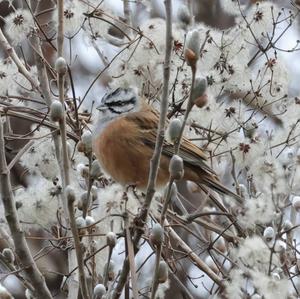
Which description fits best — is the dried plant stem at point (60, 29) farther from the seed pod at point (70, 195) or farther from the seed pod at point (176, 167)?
the seed pod at point (176, 167)

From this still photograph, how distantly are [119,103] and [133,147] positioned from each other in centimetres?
28

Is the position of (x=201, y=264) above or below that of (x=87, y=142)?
below

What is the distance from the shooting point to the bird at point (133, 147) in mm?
4477

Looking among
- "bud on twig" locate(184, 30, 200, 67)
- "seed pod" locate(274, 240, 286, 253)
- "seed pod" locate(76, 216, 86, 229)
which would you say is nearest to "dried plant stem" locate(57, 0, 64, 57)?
"seed pod" locate(76, 216, 86, 229)

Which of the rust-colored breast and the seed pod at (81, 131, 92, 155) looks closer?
the seed pod at (81, 131, 92, 155)

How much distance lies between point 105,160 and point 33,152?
389 millimetres

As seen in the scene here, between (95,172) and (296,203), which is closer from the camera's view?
(95,172)

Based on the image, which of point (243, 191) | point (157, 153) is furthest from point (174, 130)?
point (243, 191)

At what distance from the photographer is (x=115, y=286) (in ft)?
10.6

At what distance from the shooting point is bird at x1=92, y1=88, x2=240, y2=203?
4477mm

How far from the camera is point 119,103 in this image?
4.75 metres

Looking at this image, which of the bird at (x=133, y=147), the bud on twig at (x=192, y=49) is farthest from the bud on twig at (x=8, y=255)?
the bud on twig at (x=192, y=49)

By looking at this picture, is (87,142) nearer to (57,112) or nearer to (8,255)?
(57,112)

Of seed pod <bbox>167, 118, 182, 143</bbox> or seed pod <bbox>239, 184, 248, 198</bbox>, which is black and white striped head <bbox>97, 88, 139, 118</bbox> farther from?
seed pod <bbox>167, 118, 182, 143</bbox>
